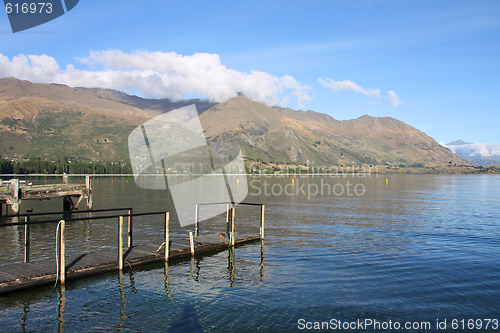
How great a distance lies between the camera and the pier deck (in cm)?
2127

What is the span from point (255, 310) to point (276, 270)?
7993mm

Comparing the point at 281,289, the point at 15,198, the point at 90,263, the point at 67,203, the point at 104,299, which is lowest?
the point at 281,289

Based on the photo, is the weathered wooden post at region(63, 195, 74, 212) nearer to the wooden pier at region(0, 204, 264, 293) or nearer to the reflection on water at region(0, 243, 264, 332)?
the wooden pier at region(0, 204, 264, 293)

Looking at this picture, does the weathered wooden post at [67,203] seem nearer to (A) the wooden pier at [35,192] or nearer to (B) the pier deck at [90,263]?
(A) the wooden pier at [35,192]

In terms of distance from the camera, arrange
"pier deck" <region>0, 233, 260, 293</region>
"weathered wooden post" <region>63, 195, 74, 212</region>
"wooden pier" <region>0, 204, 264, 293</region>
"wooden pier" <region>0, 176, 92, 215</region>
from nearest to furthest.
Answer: "pier deck" <region>0, 233, 260, 293</region>
"wooden pier" <region>0, 204, 264, 293</region>
"wooden pier" <region>0, 176, 92, 215</region>
"weathered wooden post" <region>63, 195, 74, 212</region>

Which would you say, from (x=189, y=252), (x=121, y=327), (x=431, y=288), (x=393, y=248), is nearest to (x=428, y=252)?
(x=393, y=248)

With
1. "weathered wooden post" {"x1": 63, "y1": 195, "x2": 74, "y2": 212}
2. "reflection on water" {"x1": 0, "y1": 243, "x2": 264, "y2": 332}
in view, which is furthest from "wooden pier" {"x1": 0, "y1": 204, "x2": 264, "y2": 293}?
"weathered wooden post" {"x1": 63, "y1": 195, "x2": 74, "y2": 212}

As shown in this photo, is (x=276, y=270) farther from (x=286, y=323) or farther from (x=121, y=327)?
(x=121, y=327)

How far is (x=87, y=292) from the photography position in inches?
862

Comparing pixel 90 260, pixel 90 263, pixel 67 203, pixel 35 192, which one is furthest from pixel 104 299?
pixel 67 203

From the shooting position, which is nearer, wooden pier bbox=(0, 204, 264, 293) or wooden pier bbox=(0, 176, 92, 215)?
wooden pier bbox=(0, 204, 264, 293)

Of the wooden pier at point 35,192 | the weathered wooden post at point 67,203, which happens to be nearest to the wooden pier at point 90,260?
the wooden pier at point 35,192

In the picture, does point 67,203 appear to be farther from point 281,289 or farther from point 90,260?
point 281,289

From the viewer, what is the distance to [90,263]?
25031mm
